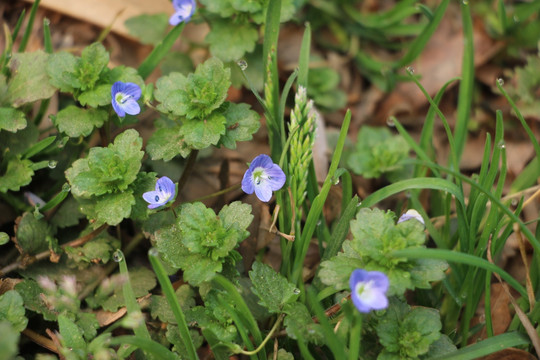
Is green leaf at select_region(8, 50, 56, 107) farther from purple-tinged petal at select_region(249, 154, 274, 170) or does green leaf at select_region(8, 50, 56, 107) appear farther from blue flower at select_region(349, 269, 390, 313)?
blue flower at select_region(349, 269, 390, 313)

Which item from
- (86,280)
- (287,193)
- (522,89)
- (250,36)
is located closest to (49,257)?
(86,280)

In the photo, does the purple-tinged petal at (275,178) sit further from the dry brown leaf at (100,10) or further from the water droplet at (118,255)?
the dry brown leaf at (100,10)

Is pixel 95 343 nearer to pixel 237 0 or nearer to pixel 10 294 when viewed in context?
pixel 10 294

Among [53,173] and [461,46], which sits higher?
[461,46]

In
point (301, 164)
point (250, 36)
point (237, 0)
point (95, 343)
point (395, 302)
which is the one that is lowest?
point (95, 343)

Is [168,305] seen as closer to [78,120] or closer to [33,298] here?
[33,298]
